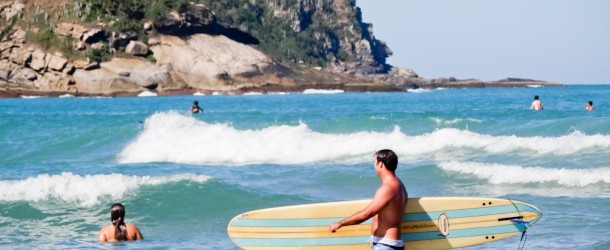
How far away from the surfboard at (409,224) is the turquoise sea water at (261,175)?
157cm

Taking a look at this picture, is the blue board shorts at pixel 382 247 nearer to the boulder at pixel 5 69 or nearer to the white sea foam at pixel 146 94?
the white sea foam at pixel 146 94

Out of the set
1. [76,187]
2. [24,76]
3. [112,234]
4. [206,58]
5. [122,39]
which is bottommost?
[24,76]

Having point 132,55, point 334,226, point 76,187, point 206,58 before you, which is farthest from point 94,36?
point 334,226

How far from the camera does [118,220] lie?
37.3ft

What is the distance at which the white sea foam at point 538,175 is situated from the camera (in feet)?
52.3

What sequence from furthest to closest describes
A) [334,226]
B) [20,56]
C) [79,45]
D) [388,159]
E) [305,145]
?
[79,45]
[20,56]
[305,145]
[334,226]
[388,159]

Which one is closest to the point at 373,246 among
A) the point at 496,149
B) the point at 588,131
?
the point at 496,149

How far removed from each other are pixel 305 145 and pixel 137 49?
263 ft

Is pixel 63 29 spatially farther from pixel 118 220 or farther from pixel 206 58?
pixel 118 220

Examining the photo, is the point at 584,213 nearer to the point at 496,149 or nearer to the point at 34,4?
the point at 496,149

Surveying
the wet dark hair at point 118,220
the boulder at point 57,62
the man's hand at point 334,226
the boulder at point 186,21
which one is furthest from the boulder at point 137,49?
the man's hand at point 334,226

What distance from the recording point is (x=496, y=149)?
74.1 feet

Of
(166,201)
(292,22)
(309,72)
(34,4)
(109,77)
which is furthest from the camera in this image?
(292,22)

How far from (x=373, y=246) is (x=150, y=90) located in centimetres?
9424
